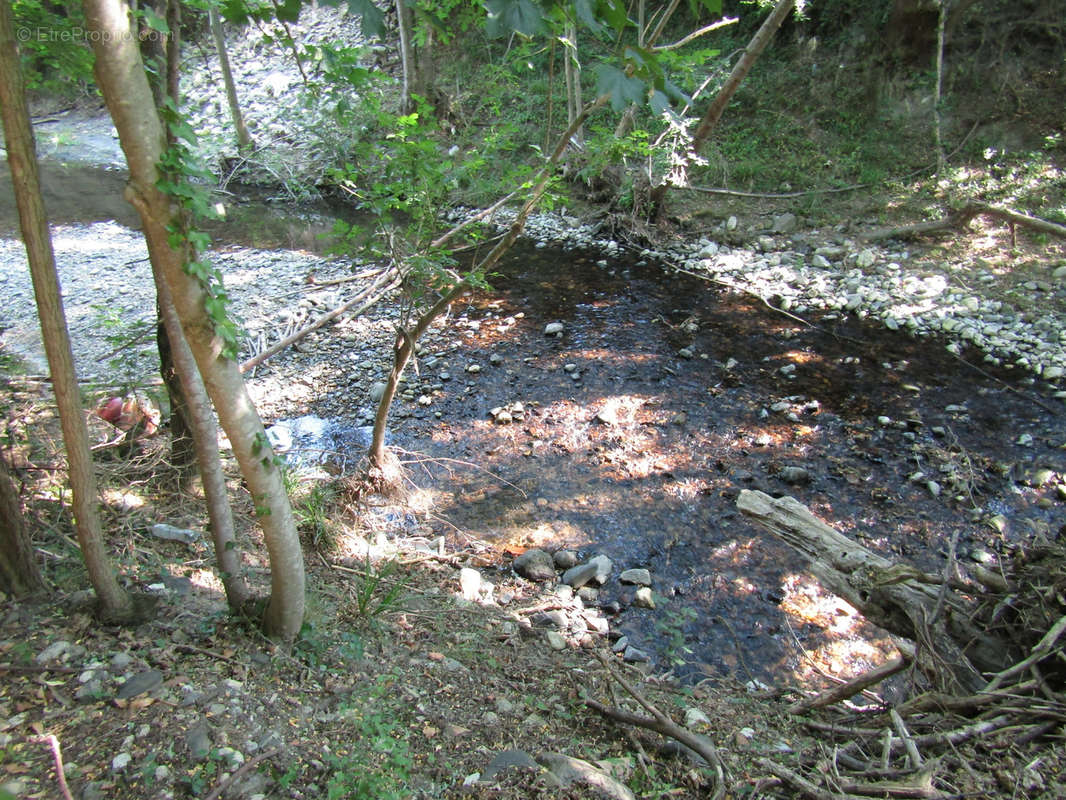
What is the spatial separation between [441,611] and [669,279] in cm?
631

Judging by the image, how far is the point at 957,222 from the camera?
27.9ft

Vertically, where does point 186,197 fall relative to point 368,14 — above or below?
below

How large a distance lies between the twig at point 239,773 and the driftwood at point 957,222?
913cm

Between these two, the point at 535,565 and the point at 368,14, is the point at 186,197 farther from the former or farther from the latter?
the point at 535,565

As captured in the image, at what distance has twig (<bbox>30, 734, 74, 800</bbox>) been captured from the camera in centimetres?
162

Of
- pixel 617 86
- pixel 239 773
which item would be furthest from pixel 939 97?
pixel 239 773

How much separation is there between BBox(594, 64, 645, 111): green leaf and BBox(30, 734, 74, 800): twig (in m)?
2.03

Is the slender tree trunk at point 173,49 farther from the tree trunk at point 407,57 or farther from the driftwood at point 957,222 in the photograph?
the tree trunk at point 407,57

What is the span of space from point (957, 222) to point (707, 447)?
574 centimetres

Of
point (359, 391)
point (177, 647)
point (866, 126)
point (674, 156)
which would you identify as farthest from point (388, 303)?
point (866, 126)

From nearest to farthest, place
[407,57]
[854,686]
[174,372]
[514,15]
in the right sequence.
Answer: [514,15] < [854,686] < [174,372] < [407,57]

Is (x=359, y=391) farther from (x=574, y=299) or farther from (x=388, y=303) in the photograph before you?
(x=574, y=299)

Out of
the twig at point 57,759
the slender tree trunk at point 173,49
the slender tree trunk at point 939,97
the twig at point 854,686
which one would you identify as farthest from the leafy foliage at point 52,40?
the slender tree trunk at point 939,97

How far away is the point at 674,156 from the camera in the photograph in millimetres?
8617
